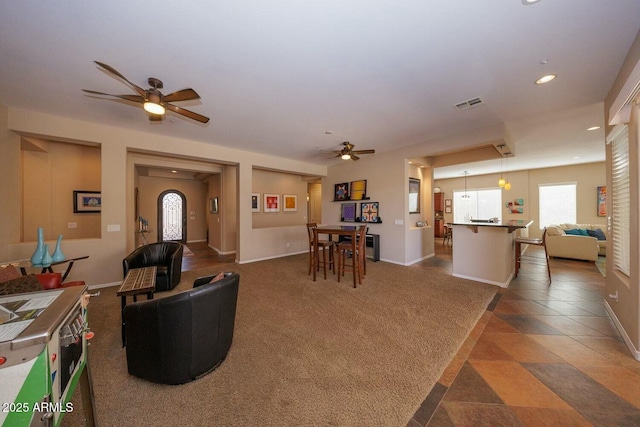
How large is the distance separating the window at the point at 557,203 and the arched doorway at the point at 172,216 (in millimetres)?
Answer: 12768

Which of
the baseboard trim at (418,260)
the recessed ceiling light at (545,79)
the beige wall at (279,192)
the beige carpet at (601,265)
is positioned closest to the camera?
the recessed ceiling light at (545,79)

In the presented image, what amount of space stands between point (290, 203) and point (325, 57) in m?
5.62

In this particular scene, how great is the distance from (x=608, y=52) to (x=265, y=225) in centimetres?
685

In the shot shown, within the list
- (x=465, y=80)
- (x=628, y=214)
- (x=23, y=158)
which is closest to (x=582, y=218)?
(x=628, y=214)

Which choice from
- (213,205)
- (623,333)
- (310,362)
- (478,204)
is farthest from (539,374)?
(478,204)

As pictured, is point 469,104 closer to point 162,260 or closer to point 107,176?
point 162,260

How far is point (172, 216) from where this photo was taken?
8188 mm

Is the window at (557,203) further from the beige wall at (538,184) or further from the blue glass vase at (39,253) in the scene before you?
the blue glass vase at (39,253)

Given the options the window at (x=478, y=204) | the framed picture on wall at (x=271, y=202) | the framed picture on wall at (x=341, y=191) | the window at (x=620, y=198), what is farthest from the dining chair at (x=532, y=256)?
the framed picture on wall at (x=271, y=202)

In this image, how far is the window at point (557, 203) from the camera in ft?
24.2

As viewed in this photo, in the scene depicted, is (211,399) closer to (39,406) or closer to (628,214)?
(39,406)

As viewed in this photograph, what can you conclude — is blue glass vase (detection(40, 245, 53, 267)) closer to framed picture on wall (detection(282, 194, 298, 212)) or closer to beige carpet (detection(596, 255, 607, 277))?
framed picture on wall (detection(282, 194, 298, 212))

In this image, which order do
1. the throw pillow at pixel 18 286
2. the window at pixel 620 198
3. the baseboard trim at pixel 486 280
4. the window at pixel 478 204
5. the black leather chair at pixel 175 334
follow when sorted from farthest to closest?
the window at pixel 478 204 → the baseboard trim at pixel 486 280 → the window at pixel 620 198 → the black leather chair at pixel 175 334 → the throw pillow at pixel 18 286

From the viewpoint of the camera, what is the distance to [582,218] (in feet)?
23.6
